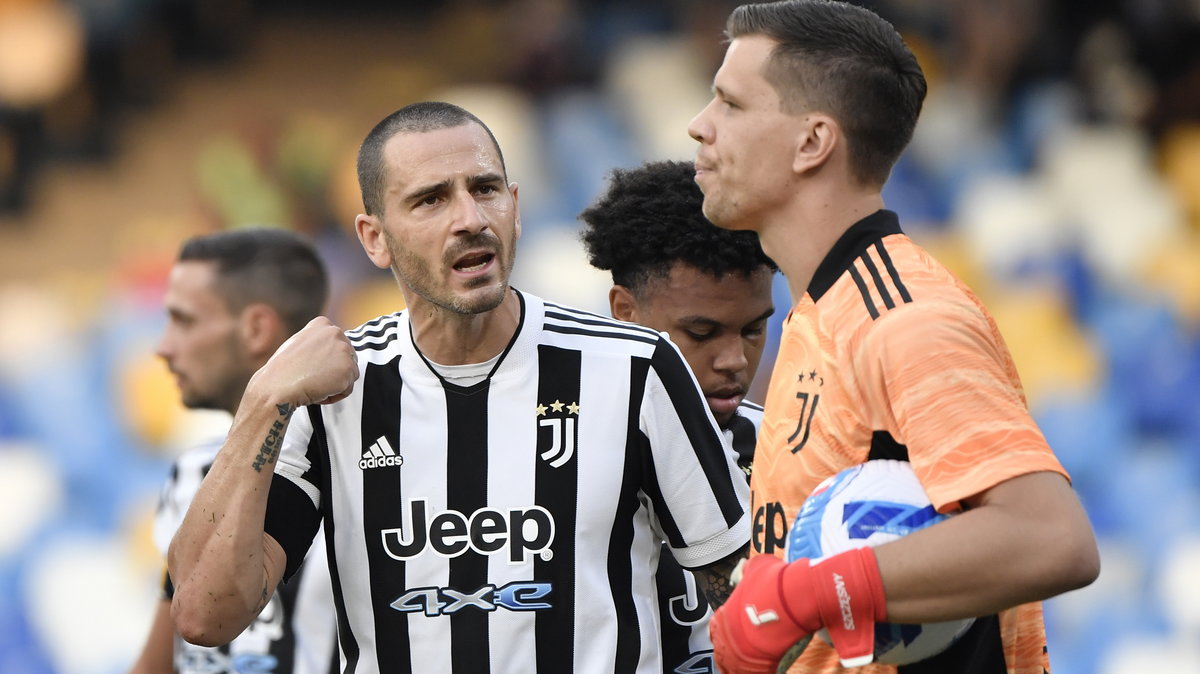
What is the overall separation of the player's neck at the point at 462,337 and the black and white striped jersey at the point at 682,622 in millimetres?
725

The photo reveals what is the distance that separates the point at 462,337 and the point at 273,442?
463 millimetres

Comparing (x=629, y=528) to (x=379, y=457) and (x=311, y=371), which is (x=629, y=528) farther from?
(x=311, y=371)

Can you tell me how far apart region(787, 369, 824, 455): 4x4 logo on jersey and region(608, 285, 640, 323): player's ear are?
127 centimetres

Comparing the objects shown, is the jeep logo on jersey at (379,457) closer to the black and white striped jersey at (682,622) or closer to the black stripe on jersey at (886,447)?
the black and white striped jersey at (682,622)

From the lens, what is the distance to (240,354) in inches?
184

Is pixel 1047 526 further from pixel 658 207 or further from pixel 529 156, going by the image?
pixel 529 156

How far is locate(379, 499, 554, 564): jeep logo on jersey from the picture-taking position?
2812 mm

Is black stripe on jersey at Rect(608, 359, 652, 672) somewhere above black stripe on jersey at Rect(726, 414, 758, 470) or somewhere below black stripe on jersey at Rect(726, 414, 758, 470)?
below

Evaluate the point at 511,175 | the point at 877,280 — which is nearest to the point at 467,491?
the point at 877,280

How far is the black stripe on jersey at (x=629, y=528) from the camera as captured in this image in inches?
111

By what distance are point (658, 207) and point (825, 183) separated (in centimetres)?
116

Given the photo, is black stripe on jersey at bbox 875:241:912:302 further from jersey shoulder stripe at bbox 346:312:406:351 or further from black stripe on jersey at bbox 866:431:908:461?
jersey shoulder stripe at bbox 346:312:406:351

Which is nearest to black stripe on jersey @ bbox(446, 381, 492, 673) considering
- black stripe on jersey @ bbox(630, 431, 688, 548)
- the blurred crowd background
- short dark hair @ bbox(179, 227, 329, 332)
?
black stripe on jersey @ bbox(630, 431, 688, 548)

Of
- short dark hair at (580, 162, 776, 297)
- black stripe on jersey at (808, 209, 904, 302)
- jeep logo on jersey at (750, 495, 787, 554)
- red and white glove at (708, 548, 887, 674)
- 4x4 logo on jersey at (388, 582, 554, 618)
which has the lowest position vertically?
red and white glove at (708, 548, 887, 674)
